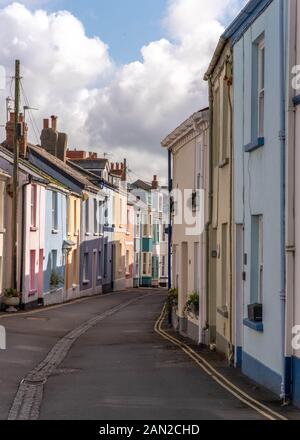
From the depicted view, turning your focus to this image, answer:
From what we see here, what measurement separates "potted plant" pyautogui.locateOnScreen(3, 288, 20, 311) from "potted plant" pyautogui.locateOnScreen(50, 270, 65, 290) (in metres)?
6.78

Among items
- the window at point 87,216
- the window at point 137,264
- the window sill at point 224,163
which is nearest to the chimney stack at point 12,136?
the window at point 87,216

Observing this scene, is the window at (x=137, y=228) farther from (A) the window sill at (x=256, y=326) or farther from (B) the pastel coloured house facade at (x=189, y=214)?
(A) the window sill at (x=256, y=326)

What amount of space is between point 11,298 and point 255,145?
20.0 m

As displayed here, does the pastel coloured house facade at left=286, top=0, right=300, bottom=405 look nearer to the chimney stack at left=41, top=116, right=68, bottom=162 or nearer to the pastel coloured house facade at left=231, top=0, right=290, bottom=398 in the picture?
the pastel coloured house facade at left=231, top=0, right=290, bottom=398

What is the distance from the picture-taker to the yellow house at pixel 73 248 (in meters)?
43.2

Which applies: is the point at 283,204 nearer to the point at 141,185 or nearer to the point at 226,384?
the point at 226,384

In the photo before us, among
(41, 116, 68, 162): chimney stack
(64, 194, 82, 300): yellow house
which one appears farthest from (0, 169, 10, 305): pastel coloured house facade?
(41, 116, 68, 162): chimney stack

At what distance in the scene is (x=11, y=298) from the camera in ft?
104

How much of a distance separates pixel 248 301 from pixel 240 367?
5.81ft

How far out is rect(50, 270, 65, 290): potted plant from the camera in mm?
38938

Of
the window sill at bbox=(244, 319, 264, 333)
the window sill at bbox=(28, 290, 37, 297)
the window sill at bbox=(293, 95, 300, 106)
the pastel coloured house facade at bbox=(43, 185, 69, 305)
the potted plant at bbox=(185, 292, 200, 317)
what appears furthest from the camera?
the pastel coloured house facade at bbox=(43, 185, 69, 305)

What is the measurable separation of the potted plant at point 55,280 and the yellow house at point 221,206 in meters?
19.7
